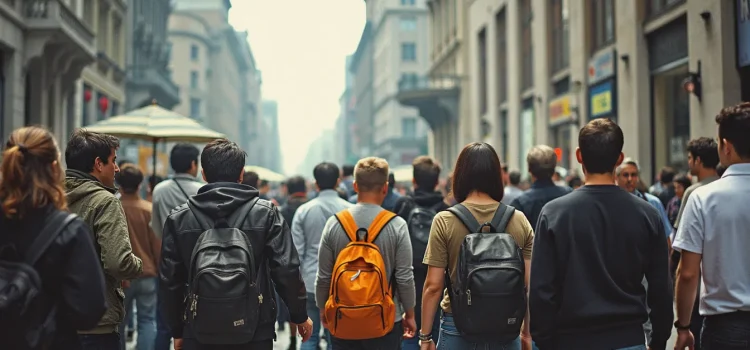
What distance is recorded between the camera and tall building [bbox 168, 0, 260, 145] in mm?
80250

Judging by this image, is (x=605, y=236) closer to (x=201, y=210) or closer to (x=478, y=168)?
(x=478, y=168)

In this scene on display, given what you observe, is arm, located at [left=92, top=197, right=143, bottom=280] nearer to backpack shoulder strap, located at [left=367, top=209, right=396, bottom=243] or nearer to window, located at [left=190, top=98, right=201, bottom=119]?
backpack shoulder strap, located at [left=367, top=209, right=396, bottom=243]

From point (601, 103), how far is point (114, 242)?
60.2 feet

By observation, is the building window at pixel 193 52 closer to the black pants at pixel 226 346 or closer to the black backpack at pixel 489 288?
the black pants at pixel 226 346

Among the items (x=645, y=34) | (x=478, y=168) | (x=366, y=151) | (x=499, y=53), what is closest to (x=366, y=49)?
(x=366, y=151)

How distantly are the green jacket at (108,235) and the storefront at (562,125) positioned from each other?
19664 mm

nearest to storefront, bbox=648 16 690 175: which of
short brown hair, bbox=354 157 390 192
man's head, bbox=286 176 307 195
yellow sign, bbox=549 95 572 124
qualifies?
yellow sign, bbox=549 95 572 124

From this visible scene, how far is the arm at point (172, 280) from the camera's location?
479 cm

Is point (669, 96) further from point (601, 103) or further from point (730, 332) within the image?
point (730, 332)

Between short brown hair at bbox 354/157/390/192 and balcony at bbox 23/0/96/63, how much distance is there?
18700 mm

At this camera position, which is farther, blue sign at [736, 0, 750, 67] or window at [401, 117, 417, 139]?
window at [401, 117, 417, 139]

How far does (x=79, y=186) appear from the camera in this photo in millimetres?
4770

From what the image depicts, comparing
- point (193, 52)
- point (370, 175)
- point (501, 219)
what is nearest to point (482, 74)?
point (370, 175)

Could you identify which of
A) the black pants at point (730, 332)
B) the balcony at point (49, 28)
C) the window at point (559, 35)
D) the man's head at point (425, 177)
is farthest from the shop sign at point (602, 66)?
the black pants at point (730, 332)
